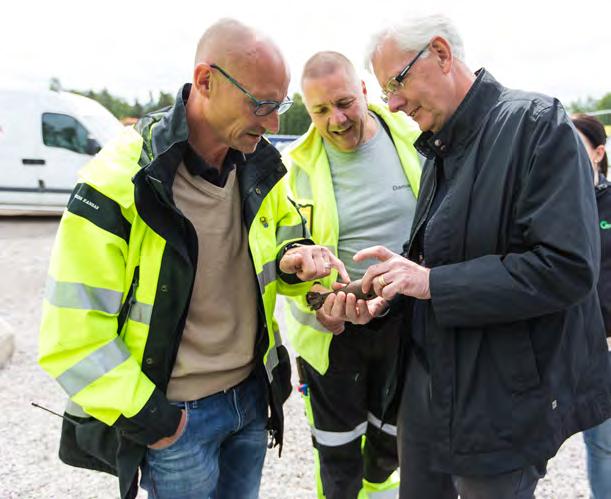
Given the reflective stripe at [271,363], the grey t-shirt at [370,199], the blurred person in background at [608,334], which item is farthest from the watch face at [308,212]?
the blurred person in background at [608,334]

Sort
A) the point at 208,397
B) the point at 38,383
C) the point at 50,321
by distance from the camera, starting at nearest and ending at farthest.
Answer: the point at 50,321 < the point at 208,397 < the point at 38,383

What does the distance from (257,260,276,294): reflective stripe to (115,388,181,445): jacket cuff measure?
1.68 ft

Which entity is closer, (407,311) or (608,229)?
(407,311)

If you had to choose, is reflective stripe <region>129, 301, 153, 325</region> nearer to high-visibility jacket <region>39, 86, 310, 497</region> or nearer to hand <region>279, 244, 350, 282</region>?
high-visibility jacket <region>39, 86, 310, 497</region>

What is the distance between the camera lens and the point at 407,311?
2.08 meters

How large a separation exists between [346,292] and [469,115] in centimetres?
83

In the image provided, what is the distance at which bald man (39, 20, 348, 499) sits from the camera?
1.55 meters

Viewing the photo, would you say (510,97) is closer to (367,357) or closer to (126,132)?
(126,132)

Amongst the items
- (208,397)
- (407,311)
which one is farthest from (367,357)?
(208,397)

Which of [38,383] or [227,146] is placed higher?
[227,146]

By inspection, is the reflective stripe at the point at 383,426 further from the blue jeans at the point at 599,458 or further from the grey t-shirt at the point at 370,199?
the blue jeans at the point at 599,458

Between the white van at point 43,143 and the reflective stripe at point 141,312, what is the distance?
9693 mm

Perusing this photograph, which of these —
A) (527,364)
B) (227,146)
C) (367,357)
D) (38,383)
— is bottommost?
(38,383)

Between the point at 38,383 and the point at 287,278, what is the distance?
3.34 metres
